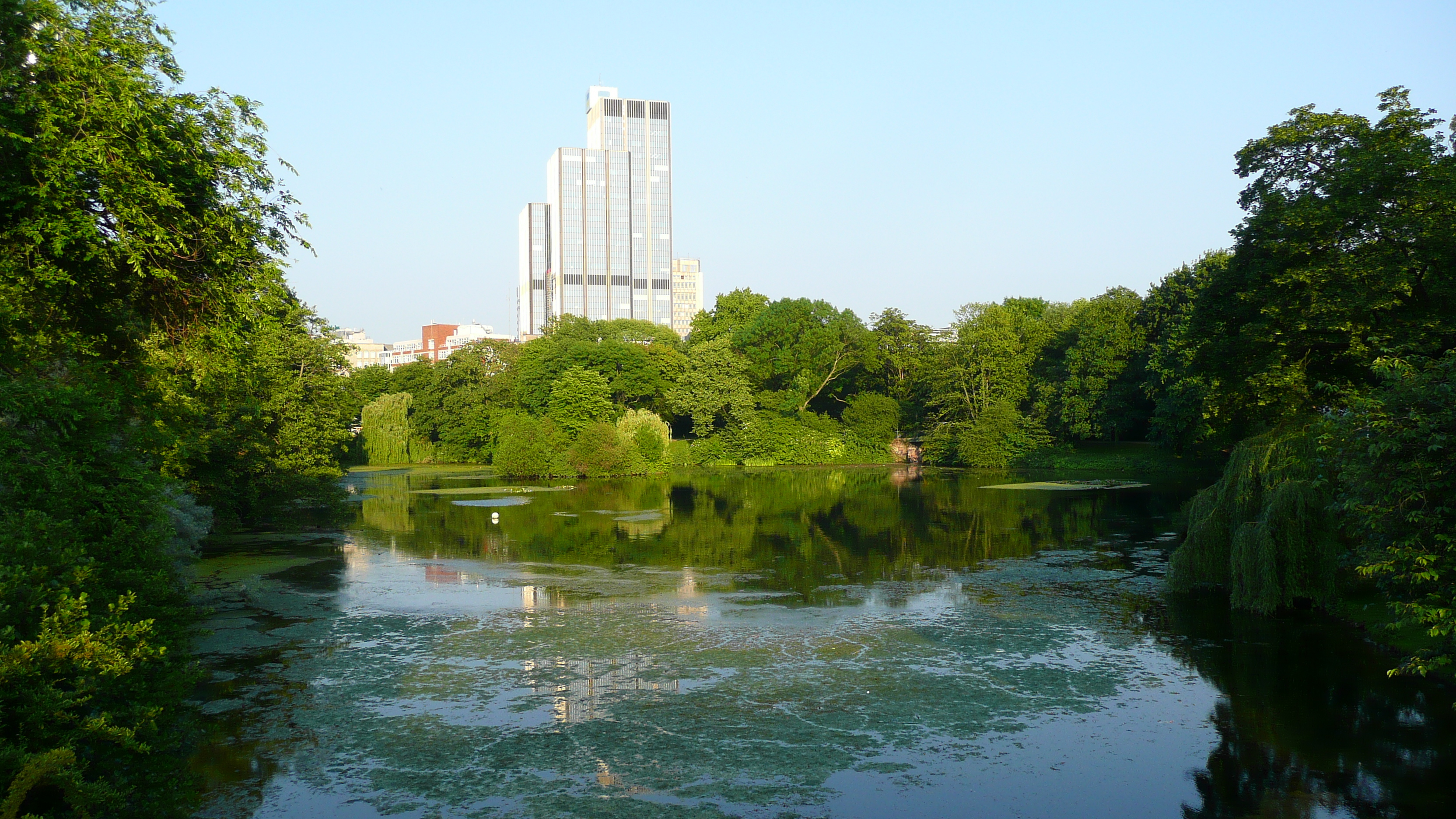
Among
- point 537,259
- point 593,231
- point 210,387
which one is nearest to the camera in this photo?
point 210,387

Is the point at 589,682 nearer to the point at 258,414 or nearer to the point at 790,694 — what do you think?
the point at 790,694

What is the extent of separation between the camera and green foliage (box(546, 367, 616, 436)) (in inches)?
2212

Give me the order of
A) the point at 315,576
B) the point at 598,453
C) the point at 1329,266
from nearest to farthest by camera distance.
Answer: the point at 1329,266 < the point at 315,576 < the point at 598,453

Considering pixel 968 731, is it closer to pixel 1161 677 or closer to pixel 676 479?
pixel 1161 677

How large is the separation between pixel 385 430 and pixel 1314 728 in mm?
58416

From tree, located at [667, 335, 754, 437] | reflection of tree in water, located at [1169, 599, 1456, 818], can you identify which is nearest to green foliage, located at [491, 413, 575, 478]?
tree, located at [667, 335, 754, 437]

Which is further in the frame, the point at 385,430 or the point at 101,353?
the point at 385,430

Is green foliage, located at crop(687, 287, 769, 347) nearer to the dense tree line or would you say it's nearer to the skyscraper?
the dense tree line

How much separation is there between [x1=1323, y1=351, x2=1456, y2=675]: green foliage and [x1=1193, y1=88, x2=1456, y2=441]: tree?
A: 677 cm

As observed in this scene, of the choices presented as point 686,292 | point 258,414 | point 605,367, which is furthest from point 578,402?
point 686,292

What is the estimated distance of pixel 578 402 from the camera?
187 ft

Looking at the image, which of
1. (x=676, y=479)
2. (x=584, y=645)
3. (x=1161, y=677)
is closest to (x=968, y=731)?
(x=1161, y=677)

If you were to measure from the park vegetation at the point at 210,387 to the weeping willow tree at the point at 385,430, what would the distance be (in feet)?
93.5

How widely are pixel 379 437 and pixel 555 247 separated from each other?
93.7 m
